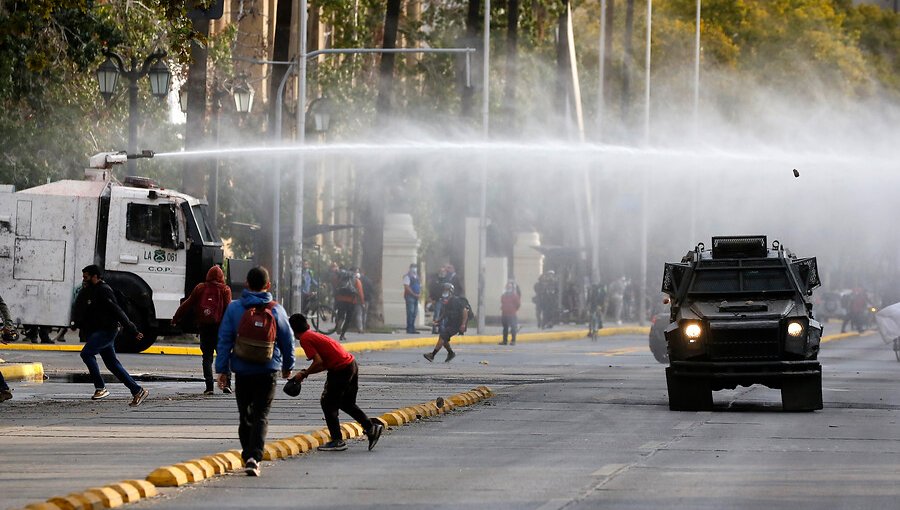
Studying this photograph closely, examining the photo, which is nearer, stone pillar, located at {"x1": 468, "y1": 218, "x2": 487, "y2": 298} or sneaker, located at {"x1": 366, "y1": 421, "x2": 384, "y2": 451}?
sneaker, located at {"x1": 366, "y1": 421, "x2": 384, "y2": 451}

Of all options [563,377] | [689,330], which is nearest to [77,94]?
[563,377]

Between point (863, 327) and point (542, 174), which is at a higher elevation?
point (542, 174)

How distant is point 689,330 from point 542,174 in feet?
157

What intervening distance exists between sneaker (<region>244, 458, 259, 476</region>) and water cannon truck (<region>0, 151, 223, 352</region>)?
54.4 ft

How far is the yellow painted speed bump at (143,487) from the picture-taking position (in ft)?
37.3

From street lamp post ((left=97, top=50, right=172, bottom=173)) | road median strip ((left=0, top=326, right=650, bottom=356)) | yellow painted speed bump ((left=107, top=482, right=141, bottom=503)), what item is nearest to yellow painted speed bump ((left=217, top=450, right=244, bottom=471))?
yellow painted speed bump ((left=107, top=482, right=141, bottom=503))

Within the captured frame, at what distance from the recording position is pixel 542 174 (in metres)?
67.5

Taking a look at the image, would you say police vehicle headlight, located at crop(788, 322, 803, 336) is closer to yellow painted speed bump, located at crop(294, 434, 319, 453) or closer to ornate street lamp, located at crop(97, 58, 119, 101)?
yellow painted speed bump, located at crop(294, 434, 319, 453)

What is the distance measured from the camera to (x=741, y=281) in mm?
20641

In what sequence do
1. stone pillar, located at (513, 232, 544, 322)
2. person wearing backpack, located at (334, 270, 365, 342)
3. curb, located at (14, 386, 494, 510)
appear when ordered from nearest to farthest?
curb, located at (14, 386, 494, 510)
person wearing backpack, located at (334, 270, 365, 342)
stone pillar, located at (513, 232, 544, 322)

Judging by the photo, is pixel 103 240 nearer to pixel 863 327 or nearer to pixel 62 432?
pixel 62 432

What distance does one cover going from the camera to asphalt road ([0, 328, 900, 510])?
11.7 m

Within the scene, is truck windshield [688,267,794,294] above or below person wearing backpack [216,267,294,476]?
above

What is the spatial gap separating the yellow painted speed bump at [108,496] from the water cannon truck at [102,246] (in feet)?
59.3
